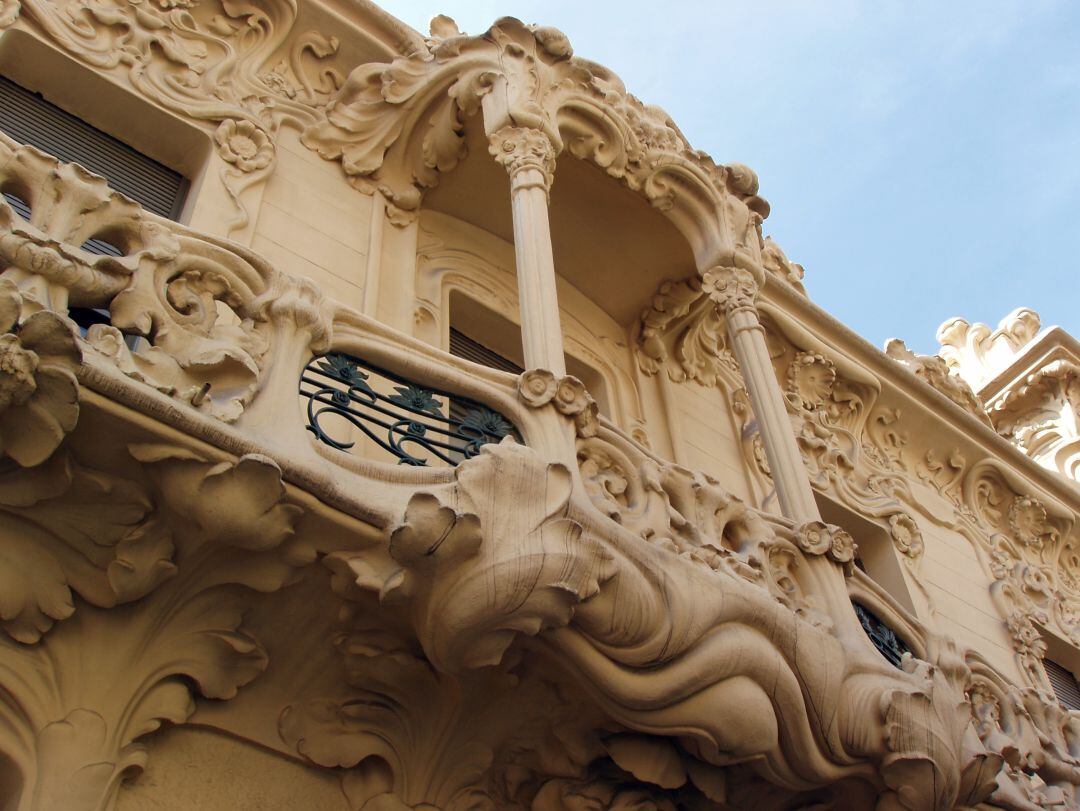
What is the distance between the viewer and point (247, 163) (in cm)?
645

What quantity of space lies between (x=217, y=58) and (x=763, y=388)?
377 centimetres

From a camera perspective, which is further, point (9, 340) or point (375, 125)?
point (375, 125)

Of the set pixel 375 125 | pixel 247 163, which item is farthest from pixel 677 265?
pixel 247 163

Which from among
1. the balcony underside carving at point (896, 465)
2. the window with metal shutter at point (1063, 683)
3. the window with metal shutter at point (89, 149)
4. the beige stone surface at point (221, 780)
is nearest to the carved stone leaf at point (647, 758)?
the beige stone surface at point (221, 780)

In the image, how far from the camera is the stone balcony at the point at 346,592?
3422mm

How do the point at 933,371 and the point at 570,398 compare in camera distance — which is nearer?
the point at 570,398

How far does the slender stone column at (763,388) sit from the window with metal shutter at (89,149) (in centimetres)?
303

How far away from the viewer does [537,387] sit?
4.52m

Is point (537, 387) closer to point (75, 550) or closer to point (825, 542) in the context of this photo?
point (825, 542)

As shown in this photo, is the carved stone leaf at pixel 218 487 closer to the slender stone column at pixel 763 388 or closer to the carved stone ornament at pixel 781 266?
the slender stone column at pixel 763 388

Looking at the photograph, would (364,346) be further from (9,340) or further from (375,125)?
(375,125)

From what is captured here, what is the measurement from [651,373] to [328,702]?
4438mm

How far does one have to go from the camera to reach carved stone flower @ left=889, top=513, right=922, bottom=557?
8930mm

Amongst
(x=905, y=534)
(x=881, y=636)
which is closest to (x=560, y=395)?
(x=881, y=636)
